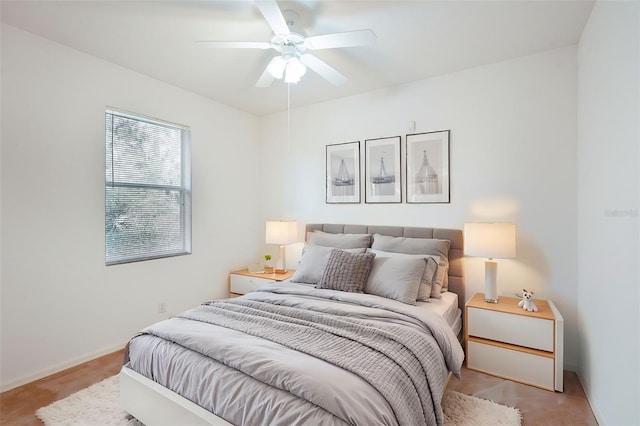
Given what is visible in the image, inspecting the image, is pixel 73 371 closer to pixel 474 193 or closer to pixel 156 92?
pixel 156 92

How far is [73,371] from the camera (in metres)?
2.46

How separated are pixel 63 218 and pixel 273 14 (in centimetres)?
226

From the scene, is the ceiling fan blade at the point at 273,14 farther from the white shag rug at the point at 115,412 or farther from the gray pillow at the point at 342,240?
the white shag rug at the point at 115,412

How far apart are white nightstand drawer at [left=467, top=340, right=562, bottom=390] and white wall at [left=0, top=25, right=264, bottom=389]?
9.47 ft

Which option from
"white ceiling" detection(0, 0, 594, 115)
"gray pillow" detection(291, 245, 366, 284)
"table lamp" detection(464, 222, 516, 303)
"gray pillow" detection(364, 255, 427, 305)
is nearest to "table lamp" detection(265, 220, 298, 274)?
"gray pillow" detection(291, 245, 366, 284)

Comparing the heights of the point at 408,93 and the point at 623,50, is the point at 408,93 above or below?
above

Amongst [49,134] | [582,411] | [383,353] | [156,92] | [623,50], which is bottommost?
[582,411]

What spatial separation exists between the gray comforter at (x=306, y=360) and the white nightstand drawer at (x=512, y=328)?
1.84ft

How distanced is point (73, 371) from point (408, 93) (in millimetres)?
3856

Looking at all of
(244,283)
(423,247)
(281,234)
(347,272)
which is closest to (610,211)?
(423,247)

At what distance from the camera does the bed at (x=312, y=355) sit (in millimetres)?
1257

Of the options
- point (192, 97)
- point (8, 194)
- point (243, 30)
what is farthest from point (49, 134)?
point (243, 30)

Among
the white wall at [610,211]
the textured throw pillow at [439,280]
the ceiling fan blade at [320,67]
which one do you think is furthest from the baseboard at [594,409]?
the ceiling fan blade at [320,67]

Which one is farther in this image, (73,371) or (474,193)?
(474,193)
